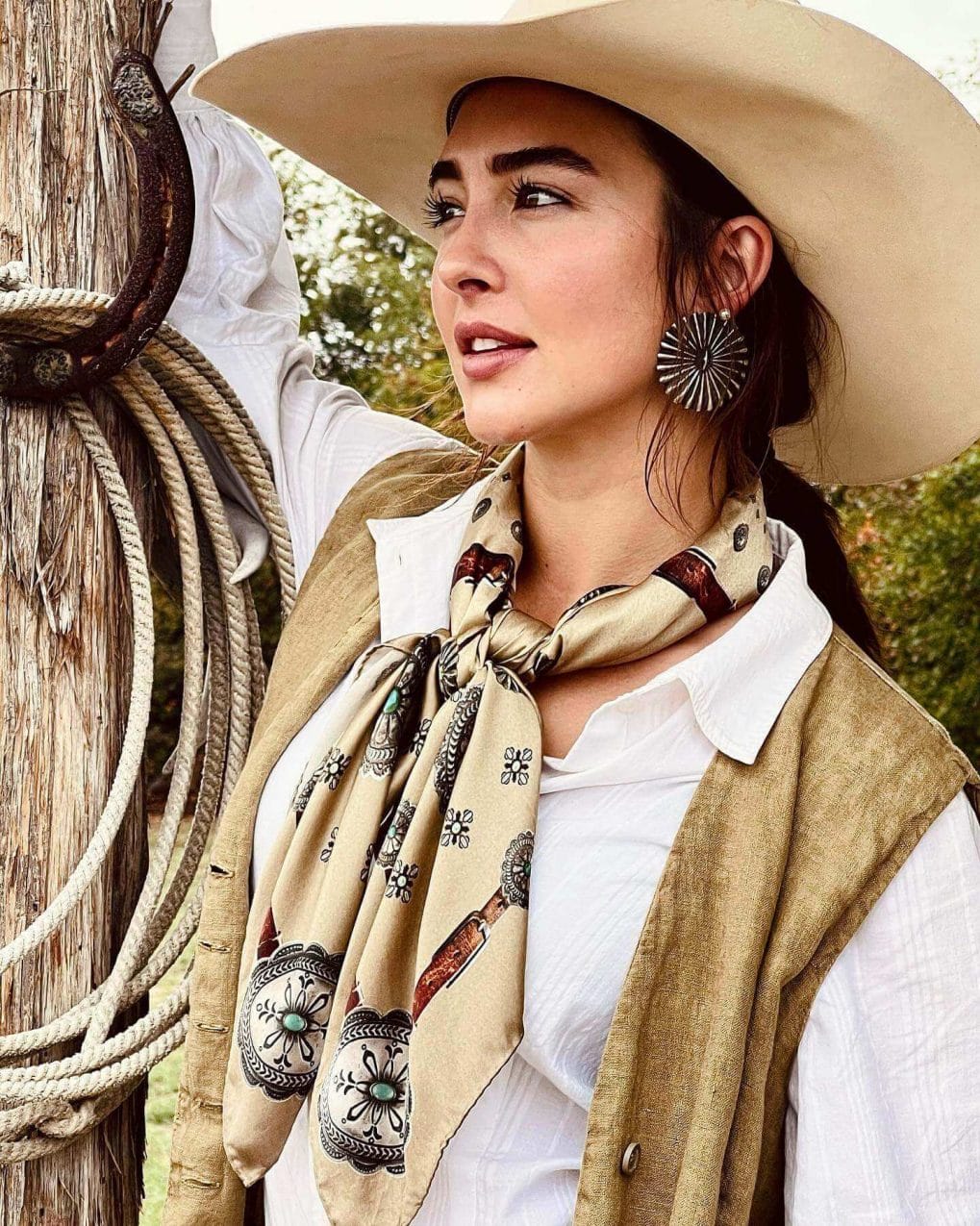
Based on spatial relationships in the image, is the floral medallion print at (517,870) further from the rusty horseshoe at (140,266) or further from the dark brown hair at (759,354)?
the rusty horseshoe at (140,266)

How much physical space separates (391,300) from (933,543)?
2176 millimetres

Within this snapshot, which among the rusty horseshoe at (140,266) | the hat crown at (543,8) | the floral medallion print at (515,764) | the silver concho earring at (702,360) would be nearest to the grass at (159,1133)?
the rusty horseshoe at (140,266)

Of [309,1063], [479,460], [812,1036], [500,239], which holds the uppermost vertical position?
[500,239]

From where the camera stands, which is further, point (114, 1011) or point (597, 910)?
point (114, 1011)

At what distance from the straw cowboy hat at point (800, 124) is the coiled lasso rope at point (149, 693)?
338 millimetres

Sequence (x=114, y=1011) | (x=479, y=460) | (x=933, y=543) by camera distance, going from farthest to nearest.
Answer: (x=933, y=543) < (x=479, y=460) < (x=114, y=1011)

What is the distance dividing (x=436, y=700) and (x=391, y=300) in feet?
12.7

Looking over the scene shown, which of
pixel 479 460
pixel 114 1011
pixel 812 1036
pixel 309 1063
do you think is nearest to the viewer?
pixel 812 1036

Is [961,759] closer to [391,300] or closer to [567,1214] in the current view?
[567,1214]

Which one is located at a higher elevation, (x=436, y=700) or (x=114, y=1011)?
(x=436, y=700)

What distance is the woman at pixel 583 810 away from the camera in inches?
51.0

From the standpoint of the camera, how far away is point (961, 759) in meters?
1.38

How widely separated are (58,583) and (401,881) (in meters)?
0.54

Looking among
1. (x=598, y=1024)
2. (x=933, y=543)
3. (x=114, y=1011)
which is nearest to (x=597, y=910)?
(x=598, y=1024)
